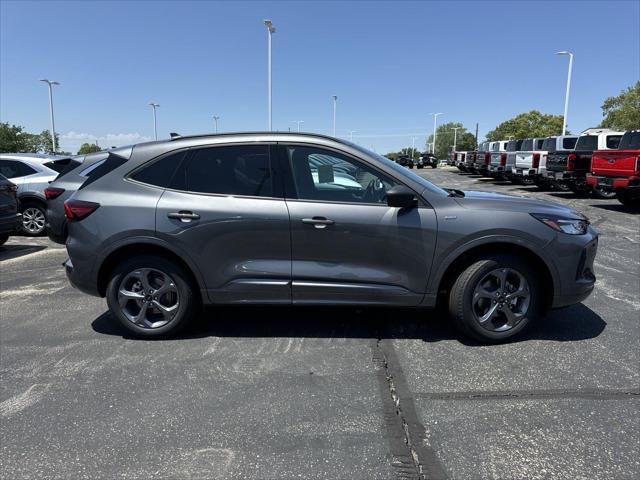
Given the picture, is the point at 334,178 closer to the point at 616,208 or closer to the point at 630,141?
the point at 630,141

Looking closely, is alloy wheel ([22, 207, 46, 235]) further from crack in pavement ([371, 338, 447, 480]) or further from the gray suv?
crack in pavement ([371, 338, 447, 480])

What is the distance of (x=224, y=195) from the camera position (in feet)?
12.7

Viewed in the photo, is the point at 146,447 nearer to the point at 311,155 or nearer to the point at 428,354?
the point at 428,354

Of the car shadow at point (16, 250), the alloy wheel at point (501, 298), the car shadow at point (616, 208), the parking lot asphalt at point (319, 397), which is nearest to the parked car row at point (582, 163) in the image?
the car shadow at point (616, 208)

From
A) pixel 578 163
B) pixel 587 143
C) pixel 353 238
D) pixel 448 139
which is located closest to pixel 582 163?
pixel 578 163

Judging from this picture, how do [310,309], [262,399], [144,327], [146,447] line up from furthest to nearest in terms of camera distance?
[310,309], [144,327], [262,399], [146,447]

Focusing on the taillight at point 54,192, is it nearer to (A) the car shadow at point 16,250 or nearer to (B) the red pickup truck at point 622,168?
(A) the car shadow at point 16,250

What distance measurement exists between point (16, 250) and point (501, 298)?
8.37m

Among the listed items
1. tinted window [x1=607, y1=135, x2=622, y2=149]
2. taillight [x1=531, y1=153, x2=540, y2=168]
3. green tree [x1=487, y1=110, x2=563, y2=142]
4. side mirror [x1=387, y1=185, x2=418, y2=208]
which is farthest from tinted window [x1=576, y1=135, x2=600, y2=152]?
green tree [x1=487, y1=110, x2=563, y2=142]

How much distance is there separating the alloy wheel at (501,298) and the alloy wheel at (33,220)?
30.2ft

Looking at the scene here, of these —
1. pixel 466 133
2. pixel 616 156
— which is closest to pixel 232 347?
pixel 616 156

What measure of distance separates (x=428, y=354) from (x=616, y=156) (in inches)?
448

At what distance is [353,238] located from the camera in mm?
3736

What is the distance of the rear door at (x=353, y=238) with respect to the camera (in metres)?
3.73
